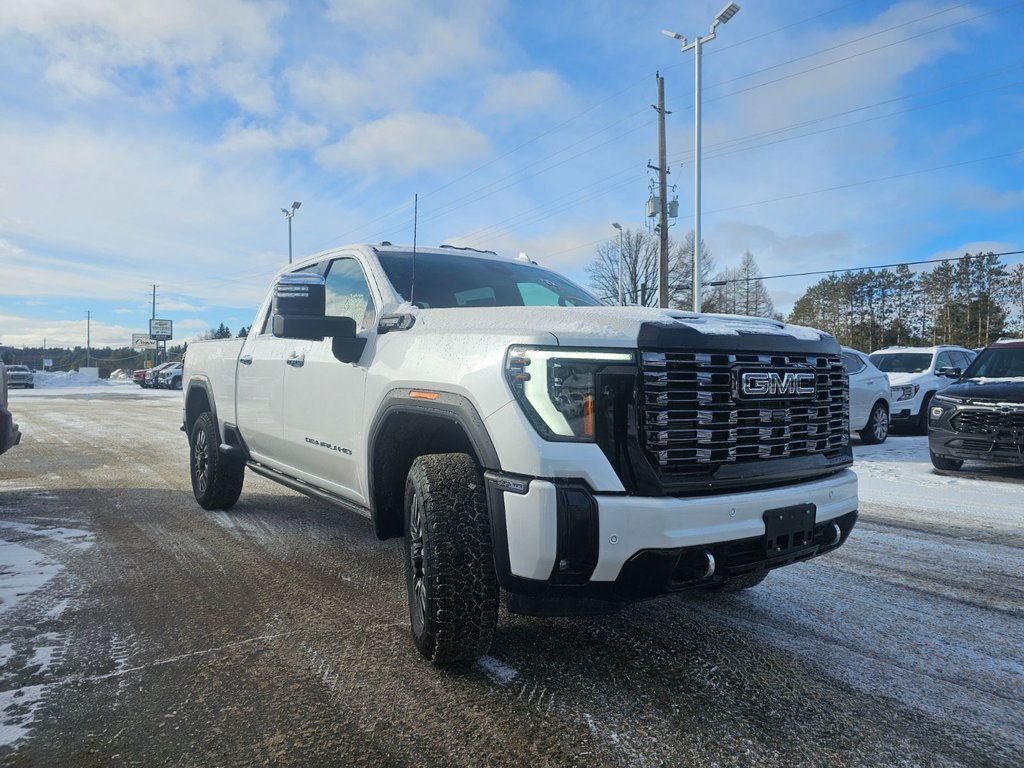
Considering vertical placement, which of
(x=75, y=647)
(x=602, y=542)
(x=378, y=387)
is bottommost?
(x=75, y=647)

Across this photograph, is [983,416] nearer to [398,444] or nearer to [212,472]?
[398,444]

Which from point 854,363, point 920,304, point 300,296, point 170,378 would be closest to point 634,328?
point 300,296

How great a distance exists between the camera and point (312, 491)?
414 centimetres

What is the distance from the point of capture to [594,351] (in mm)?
2430

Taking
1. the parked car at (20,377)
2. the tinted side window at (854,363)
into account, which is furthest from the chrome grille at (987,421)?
the parked car at (20,377)

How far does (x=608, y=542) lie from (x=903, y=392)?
12527 mm

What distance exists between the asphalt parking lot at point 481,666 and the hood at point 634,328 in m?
1.26

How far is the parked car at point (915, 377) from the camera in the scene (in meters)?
12.8

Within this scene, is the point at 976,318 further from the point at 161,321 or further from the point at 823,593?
the point at 161,321

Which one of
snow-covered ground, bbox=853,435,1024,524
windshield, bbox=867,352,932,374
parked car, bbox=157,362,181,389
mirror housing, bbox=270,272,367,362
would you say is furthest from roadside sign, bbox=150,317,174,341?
mirror housing, bbox=270,272,367,362

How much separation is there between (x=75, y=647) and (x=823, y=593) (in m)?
3.51

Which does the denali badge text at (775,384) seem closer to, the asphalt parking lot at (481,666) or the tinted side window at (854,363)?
the asphalt parking lot at (481,666)

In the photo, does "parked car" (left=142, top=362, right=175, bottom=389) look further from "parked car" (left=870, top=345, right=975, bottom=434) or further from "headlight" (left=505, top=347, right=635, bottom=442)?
"headlight" (left=505, top=347, right=635, bottom=442)

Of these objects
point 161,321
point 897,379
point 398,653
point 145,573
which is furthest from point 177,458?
point 161,321
